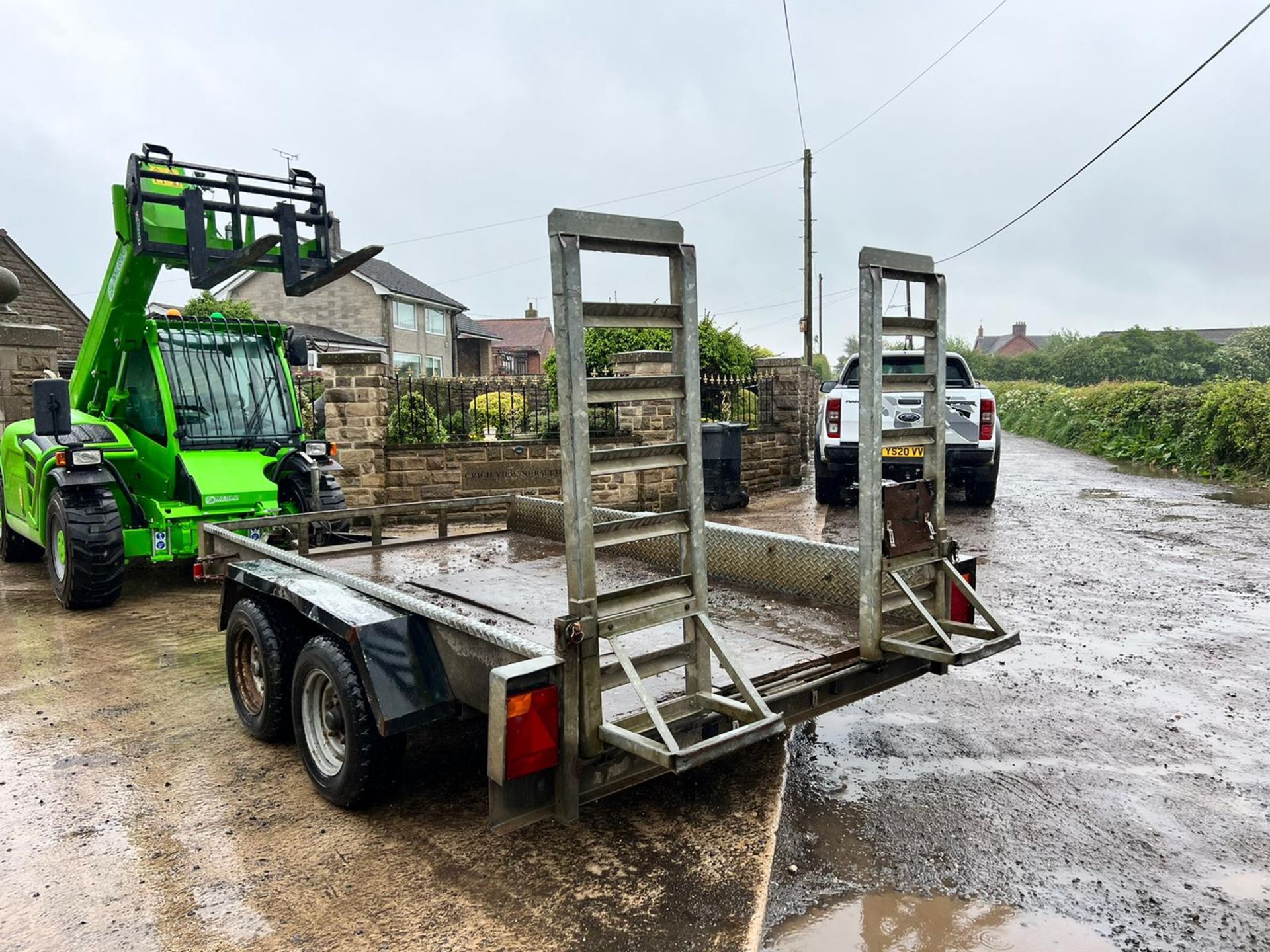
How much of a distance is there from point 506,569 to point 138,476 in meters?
4.36

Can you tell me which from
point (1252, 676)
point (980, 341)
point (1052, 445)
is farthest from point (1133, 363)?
point (1252, 676)

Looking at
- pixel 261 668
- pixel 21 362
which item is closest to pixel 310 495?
pixel 261 668

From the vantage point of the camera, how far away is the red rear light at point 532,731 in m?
2.77

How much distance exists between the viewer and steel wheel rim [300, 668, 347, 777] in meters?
3.81

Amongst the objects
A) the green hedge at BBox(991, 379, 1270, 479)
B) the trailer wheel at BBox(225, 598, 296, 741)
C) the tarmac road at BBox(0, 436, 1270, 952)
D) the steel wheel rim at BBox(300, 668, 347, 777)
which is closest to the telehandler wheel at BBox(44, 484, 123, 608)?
the tarmac road at BBox(0, 436, 1270, 952)

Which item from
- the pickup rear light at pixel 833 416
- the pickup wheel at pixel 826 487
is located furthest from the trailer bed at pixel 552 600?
the pickup wheel at pixel 826 487

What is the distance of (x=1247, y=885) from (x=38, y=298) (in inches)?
1394

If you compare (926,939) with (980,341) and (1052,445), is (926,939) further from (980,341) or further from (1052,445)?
(980,341)

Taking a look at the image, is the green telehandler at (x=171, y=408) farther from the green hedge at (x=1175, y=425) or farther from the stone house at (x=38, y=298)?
the stone house at (x=38, y=298)

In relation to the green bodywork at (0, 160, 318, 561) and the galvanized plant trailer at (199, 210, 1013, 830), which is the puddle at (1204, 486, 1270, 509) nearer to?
the galvanized plant trailer at (199, 210, 1013, 830)

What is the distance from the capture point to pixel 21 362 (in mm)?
11125

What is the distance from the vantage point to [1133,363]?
2603 inches

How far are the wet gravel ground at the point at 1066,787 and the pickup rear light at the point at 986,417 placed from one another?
16.0ft

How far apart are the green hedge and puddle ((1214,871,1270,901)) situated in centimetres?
1514
